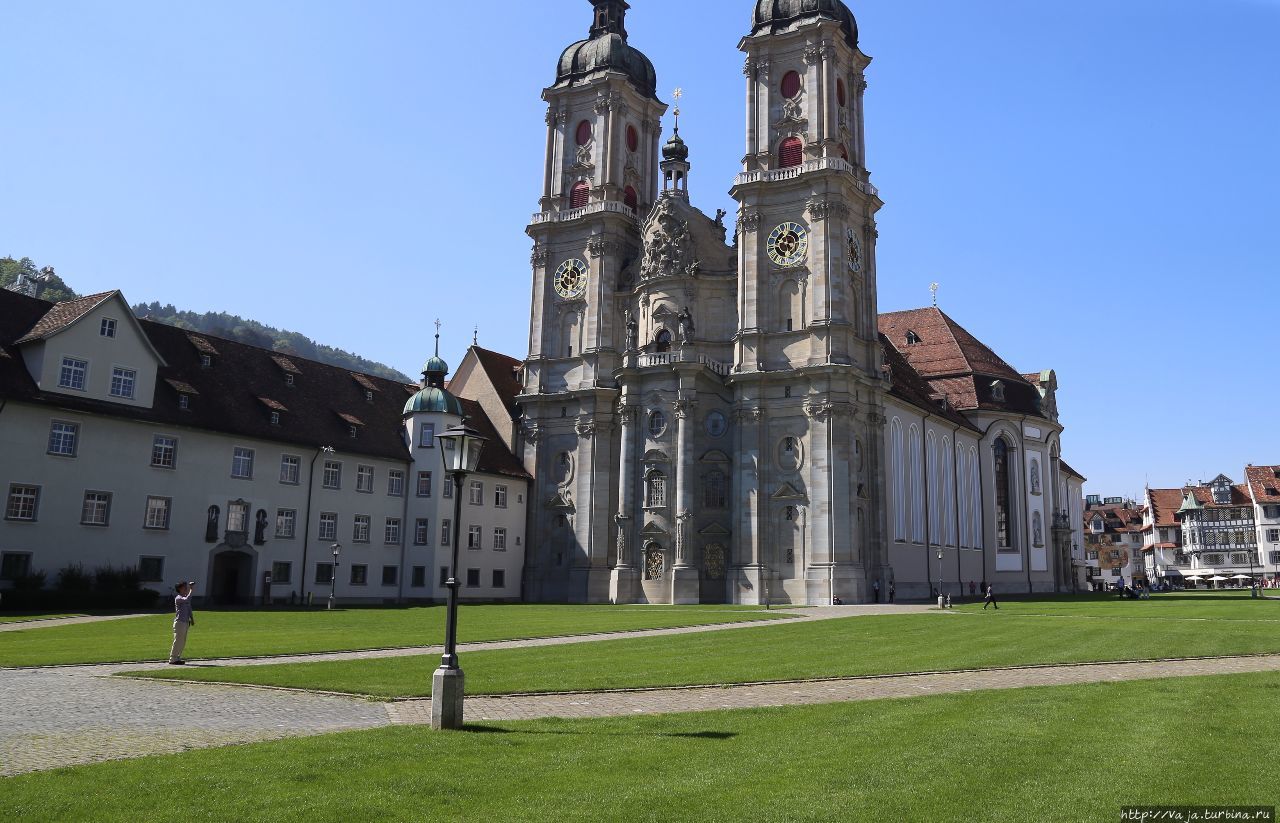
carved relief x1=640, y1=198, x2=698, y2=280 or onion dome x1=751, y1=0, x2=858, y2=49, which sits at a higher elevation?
onion dome x1=751, y1=0, x2=858, y2=49

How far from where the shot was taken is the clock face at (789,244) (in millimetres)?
71750

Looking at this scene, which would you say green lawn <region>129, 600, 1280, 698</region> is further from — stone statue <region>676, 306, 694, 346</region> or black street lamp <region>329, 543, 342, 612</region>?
stone statue <region>676, 306, 694, 346</region>

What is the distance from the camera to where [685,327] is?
7312 cm

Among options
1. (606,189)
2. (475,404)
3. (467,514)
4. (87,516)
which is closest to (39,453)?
(87,516)

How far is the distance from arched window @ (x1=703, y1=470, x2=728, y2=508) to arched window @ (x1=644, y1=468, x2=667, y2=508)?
2898 mm

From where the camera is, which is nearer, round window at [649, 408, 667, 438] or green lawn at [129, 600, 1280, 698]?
green lawn at [129, 600, 1280, 698]

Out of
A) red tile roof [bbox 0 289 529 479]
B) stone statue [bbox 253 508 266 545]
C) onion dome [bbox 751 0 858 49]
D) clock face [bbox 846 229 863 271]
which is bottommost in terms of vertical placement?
stone statue [bbox 253 508 266 545]

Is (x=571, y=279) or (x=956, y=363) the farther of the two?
(x=956, y=363)

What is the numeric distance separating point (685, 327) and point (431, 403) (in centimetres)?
1854

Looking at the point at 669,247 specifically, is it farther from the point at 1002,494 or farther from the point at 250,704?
the point at 250,704

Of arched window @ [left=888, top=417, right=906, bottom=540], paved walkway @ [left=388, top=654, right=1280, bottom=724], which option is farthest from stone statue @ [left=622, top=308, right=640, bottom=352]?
paved walkway @ [left=388, top=654, right=1280, bottom=724]

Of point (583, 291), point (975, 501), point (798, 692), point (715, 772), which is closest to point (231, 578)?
point (583, 291)

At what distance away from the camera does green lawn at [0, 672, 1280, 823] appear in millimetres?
9484

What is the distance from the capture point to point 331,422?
65.5 meters
